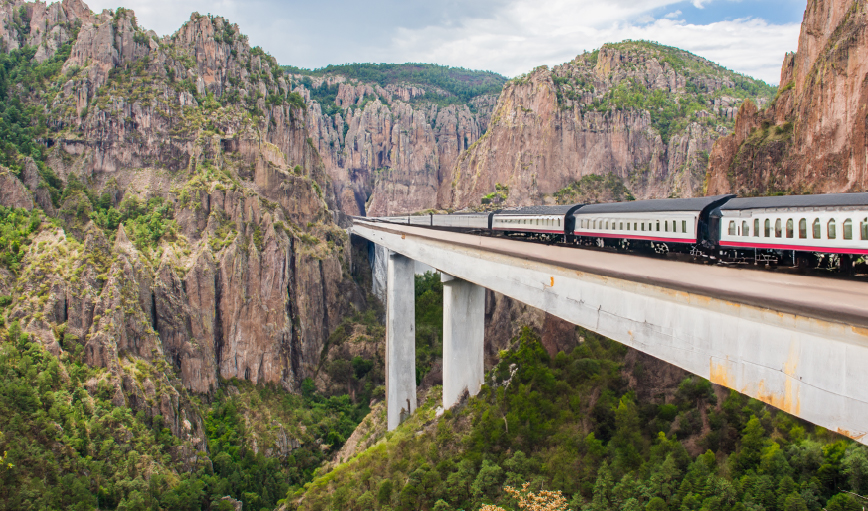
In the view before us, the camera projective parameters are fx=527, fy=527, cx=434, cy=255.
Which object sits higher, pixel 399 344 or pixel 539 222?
pixel 539 222

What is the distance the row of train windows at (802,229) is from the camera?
47.6 ft

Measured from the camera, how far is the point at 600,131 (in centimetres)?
9369

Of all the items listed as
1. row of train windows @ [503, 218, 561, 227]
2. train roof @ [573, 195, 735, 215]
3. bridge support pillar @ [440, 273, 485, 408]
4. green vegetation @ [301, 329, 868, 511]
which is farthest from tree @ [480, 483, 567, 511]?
row of train windows @ [503, 218, 561, 227]

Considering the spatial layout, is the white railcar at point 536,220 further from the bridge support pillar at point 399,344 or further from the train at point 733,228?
the bridge support pillar at point 399,344

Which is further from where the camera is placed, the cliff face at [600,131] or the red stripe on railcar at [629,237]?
the cliff face at [600,131]

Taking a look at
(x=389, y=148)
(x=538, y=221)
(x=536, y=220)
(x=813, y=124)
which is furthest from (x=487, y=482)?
(x=389, y=148)

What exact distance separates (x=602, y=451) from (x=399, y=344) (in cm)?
2587

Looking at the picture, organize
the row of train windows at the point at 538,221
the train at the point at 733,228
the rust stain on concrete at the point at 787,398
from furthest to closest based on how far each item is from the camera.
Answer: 1. the row of train windows at the point at 538,221
2. the train at the point at 733,228
3. the rust stain on concrete at the point at 787,398

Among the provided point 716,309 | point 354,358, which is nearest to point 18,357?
point 354,358

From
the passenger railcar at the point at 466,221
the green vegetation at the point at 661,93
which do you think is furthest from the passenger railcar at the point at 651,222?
the green vegetation at the point at 661,93

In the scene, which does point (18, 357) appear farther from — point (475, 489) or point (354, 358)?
point (475, 489)

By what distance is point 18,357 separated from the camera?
119 ft

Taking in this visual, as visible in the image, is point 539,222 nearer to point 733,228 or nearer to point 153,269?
point 733,228

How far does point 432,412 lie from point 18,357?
28.9m
